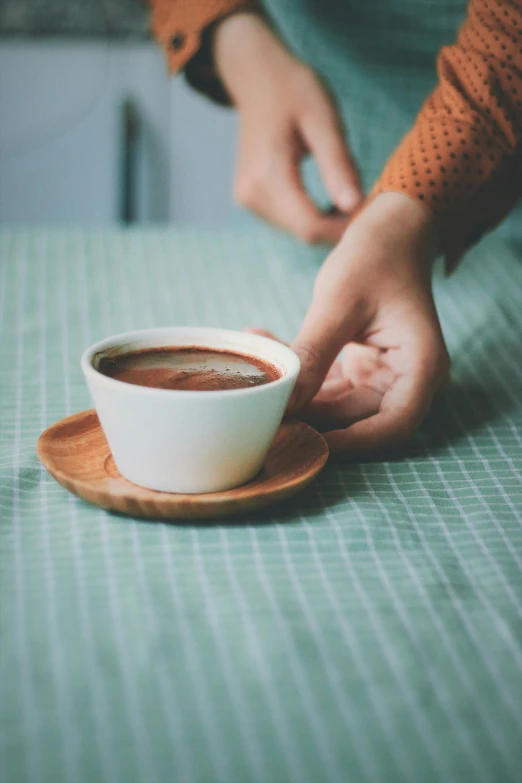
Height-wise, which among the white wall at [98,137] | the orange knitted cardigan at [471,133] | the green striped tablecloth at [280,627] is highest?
the orange knitted cardigan at [471,133]

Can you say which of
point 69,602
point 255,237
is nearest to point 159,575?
point 69,602

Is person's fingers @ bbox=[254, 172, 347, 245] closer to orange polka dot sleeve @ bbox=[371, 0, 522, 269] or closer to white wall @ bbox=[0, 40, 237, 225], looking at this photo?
orange polka dot sleeve @ bbox=[371, 0, 522, 269]

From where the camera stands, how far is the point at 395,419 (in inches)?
19.9

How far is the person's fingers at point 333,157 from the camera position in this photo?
790mm

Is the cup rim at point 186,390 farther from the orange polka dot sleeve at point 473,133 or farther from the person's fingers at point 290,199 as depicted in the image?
the person's fingers at point 290,199

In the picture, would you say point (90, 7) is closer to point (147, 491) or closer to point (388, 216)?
point (388, 216)

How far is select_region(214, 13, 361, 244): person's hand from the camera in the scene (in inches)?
31.8

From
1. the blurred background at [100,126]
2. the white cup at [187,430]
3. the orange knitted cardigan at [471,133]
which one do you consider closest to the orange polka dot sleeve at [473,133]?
the orange knitted cardigan at [471,133]

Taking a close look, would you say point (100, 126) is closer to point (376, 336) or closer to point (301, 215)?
point (301, 215)

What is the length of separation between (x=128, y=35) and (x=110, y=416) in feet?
6.11

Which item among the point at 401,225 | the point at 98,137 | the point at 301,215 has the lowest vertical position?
the point at 98,137

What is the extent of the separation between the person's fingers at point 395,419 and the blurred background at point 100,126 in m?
1.70

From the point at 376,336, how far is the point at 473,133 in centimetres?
17

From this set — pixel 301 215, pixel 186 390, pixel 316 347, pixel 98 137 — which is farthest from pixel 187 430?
pixel 98 137
